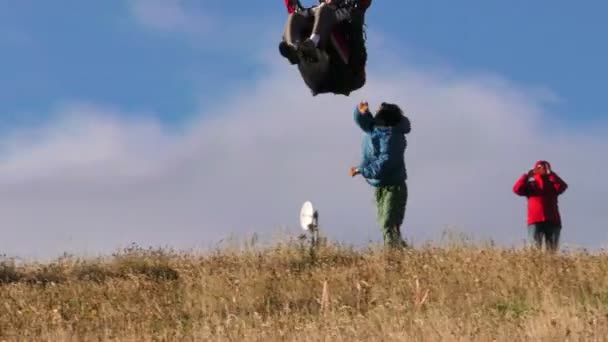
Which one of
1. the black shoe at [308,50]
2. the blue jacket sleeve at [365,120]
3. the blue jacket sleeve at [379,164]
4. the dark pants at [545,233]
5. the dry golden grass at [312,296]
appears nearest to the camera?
the black shoe at [308,50]

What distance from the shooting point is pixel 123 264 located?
53.1 ft

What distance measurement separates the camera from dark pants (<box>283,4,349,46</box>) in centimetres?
863

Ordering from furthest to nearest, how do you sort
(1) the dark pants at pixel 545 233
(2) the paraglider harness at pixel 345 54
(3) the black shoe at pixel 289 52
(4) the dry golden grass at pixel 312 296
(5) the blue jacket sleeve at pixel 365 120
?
(1) the dark pants at pixel 545 233 → (5) the blue jacket sleeve at pixel 365 120 → (4) the dry golden grass at pixel 312 296 → (2) the paraglider harness at pixel 345 54 → (3) the black shoe at pixel 289 52

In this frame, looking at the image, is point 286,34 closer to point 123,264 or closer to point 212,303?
point 212,303

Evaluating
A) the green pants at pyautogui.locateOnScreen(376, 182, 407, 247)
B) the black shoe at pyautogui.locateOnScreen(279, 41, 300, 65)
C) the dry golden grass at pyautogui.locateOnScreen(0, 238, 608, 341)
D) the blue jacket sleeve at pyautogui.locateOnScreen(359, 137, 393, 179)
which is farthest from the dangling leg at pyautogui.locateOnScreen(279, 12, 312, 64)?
the green pants at pyautogui.locateOnScreen(376, 182, 407, 247)

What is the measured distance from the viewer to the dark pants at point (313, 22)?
340 inches

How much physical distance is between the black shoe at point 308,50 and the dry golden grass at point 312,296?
2467 millimetres

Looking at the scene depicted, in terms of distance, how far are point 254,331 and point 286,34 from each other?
3.10 m

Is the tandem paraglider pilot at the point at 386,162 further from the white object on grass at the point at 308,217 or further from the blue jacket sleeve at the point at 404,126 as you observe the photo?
the white object on grass at the point at 308,217

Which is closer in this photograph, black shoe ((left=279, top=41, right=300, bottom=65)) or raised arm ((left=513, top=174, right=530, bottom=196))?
black shoe ((left=279, top=41, right=300, bottom=65))

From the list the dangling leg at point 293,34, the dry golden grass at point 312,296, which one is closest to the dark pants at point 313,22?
the dangling leg at point 293,34

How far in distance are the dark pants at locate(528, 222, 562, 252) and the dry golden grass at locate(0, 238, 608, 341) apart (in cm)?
106

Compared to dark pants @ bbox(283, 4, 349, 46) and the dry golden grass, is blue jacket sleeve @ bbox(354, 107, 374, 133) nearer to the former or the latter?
the dry golden grass

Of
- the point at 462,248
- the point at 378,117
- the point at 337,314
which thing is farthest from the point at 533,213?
the point at 337,314
